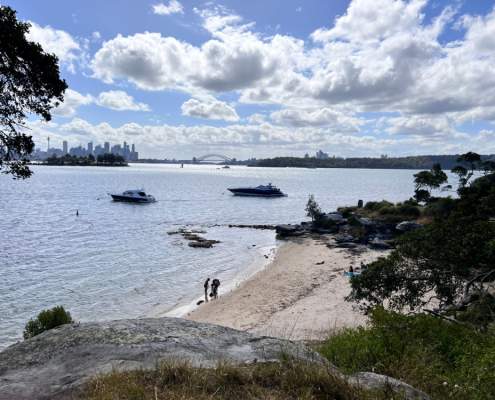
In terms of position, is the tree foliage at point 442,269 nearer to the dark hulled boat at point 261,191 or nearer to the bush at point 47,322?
the bush at point 47,322

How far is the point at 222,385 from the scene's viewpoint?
4703 millimetres

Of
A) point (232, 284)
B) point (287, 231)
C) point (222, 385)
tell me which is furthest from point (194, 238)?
point (222, 385)

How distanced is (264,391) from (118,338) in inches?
123

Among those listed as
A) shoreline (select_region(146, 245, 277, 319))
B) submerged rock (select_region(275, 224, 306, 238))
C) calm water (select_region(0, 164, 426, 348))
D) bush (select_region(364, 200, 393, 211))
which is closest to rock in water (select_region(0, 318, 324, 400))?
calm water (select_region(0, 164, 426, 348))

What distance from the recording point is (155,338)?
6730 mm

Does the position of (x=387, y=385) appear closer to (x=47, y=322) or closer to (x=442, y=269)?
(x=442, y=269)

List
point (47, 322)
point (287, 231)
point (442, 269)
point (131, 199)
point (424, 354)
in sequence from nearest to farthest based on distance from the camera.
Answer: point (424, 354), point (442, 269), point (47, 322), point (287, 231), point (131, 199)

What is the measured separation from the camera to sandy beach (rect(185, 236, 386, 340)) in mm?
20969

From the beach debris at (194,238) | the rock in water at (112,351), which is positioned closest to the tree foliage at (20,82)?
the rock in water at (112,351)

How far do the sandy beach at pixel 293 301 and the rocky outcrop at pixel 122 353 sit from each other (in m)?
7.17

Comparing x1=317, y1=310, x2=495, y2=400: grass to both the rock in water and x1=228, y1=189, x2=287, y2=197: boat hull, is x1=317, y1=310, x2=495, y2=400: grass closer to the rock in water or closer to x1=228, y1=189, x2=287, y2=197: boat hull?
the rock in water

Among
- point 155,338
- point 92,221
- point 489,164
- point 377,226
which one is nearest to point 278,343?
point 155,338

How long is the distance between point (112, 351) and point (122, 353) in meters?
0.21

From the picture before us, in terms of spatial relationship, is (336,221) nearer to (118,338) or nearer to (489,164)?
(489,164)
